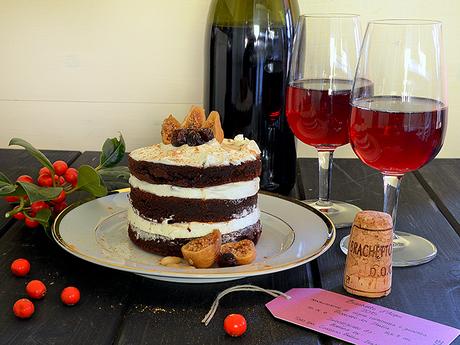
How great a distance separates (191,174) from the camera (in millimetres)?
924

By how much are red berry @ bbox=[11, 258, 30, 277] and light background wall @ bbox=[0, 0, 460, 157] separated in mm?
753

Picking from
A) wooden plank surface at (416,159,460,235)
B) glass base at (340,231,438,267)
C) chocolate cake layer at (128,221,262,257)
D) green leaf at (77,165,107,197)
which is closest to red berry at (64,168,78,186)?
green leaf at (77,165,107,197)

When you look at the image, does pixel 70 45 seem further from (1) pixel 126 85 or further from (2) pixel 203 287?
(2) pixel 203 287

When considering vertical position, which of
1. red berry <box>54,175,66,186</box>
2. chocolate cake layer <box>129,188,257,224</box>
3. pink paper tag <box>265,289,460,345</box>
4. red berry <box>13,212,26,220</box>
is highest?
chocolate cake layer <box>129,188,257,224</box>

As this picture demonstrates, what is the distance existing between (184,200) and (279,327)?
223 millimetres

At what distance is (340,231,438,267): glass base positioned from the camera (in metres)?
0.98

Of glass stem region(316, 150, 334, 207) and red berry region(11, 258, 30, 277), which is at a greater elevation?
glass stem region(316, 150, 334, 207)

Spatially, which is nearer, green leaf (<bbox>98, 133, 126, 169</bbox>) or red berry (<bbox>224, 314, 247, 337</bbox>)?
red berry (<bbox>224, 314, 247, 337</bbox>)

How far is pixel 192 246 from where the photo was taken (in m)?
0.92

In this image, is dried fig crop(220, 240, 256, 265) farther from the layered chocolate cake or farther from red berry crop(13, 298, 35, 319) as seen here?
red berry crop(13, 298, 35, 319)

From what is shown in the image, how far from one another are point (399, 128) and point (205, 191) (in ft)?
0.84

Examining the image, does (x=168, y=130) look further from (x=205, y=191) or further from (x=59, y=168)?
(x=59, y=168)

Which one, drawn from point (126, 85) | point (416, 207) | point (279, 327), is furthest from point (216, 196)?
point (126, 85)

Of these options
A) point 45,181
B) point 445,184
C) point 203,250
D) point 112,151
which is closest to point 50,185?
point 45,181
